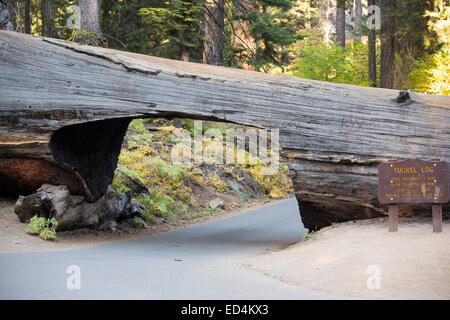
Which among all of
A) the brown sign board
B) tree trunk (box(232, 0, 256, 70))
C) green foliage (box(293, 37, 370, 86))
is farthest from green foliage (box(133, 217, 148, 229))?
green foliage (box(293, 37, 370, 86))

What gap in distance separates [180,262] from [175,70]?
4.19m

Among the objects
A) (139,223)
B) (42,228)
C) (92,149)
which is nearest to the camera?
(42,228)

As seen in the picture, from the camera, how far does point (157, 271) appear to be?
7059mm

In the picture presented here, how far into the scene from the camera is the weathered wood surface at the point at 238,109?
987cm

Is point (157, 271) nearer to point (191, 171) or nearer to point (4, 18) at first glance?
point (4, 18)

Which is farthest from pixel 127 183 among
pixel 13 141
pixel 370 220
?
pixel 370 220

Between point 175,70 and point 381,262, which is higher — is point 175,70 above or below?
above

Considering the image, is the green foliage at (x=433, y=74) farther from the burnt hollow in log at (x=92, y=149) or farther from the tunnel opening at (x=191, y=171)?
the burnt hollow in log at (x=92, y=149)

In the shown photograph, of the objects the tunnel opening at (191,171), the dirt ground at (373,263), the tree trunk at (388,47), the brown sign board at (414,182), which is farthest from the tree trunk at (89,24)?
the brown sign board at (414,182)

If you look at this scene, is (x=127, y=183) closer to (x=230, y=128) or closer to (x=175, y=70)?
(x=175, y=70)

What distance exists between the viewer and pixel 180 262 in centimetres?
812

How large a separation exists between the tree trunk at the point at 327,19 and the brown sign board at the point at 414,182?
99.7 feet

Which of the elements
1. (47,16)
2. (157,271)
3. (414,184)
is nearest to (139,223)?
(157,271)

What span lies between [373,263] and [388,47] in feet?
43.1
